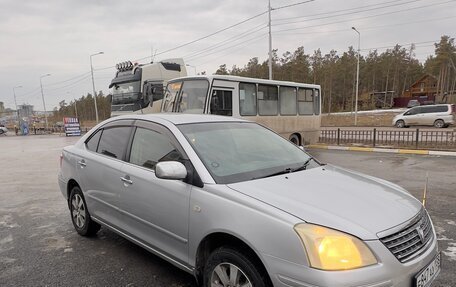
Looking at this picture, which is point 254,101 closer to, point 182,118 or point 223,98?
point 223,98

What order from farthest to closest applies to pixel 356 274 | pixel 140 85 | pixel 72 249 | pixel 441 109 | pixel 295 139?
pixel 441 109
pixel 140 85
pixel 295 139
pixel 72 249
pixel 356 274

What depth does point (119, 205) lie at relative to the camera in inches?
146

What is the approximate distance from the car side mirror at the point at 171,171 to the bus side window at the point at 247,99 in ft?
27.6

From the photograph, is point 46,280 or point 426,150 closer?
point 46,280

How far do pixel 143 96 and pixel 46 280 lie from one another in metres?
11.8

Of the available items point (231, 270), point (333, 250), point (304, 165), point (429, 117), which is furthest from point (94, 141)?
point (429, 117)

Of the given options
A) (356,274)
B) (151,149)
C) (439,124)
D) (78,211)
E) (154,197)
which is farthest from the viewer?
(439,124)

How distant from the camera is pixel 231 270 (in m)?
2.50

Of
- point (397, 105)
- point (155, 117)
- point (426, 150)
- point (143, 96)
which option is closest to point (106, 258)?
point (155, 117)

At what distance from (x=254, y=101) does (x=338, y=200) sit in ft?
30.6

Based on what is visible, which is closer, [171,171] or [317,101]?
[171,171]

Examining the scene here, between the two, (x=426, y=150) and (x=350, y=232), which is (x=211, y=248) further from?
(x=426, y=150)

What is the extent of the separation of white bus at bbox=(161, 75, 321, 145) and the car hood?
24.0 ft

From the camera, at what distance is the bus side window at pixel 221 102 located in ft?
33.5
